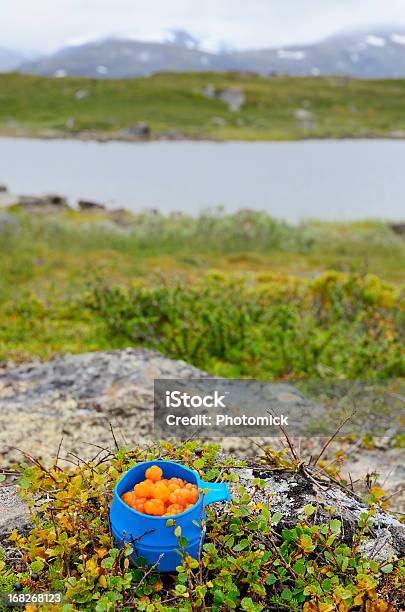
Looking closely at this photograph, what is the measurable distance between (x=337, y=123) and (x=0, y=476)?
79366 mm

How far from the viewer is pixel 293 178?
33.5 meters

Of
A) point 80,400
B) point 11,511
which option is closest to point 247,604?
point 11,511

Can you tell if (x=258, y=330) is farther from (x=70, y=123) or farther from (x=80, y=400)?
(x=70, y=123)

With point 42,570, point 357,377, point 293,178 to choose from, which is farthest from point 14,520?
point 293,178

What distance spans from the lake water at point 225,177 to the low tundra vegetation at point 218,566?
2317 centimetres

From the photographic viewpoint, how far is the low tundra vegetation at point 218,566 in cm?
254

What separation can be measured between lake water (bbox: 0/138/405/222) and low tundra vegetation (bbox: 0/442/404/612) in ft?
76.0

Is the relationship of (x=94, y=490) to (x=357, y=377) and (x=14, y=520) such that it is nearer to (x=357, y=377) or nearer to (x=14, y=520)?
(x=14, y=520)

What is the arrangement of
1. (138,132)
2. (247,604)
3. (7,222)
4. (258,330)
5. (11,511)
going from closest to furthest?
1. (247,604)
2. (11,511)
3. (258,330)
4. (7,222)
5. (138,132)

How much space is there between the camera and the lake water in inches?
1075

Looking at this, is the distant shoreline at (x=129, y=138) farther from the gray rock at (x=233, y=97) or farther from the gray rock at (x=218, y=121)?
the gray rock at (x=233, y=97)

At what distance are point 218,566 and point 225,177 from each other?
3195 centimetres

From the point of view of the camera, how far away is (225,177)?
110 feet

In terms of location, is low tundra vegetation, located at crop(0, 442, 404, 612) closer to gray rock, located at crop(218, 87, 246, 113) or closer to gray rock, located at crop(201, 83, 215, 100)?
gray rock, located at crop(218, 87, 246, 113)
